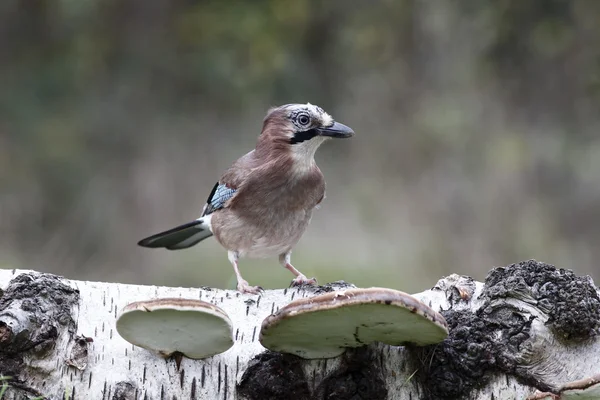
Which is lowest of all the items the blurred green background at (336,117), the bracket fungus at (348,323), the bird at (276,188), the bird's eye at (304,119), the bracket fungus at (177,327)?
the bracket fungus at (348,323)

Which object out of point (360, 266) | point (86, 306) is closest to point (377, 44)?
point (360, 266)

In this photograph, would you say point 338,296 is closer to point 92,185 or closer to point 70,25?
point 92,185

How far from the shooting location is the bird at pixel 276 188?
405 cm

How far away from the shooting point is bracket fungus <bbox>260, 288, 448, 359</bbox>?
2361 millimetres

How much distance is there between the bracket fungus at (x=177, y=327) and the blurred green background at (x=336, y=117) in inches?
166

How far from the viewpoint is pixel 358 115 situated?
9.10m

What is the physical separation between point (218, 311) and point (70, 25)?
351 inches

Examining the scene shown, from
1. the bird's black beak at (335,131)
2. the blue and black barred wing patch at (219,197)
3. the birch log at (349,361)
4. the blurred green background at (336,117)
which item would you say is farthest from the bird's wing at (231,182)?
the blurred green background at (336,117)

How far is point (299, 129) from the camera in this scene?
403cm

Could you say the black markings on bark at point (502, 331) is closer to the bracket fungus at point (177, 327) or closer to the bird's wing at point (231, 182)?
the bracket fungus at point (177, 327)

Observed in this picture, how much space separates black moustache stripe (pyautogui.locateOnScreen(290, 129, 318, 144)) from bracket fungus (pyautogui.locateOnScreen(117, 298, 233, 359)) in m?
1.55

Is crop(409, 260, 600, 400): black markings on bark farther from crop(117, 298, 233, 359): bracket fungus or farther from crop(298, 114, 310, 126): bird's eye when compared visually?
crop(298, 114, 310, 126): bird's eye

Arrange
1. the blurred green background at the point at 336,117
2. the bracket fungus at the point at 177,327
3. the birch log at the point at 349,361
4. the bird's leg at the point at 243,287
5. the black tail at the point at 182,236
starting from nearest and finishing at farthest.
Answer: the bracket fungus at the point at 177,327
the birch log at the point at 349,361
the bird's leg at the point at 243,287
the black tail at the point at 182,236
the blurred green background at the point at 336,117

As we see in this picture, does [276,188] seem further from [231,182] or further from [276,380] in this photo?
[276,380]
